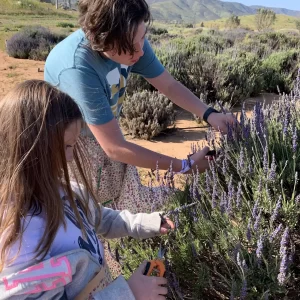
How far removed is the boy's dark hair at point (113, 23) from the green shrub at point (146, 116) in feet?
10.8

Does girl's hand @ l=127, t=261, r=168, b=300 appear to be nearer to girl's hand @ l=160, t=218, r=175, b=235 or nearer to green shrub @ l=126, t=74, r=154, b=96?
girl's hand @ l=160, t=218, r=175, b=235

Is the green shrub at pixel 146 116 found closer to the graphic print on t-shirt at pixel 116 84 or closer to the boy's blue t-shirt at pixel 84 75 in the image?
the graphic print on t-shirt at pixel 116 84

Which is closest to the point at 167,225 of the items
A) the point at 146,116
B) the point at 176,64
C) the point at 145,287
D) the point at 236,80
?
the point at 145,287

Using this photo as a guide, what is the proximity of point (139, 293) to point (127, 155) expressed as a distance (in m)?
0.80

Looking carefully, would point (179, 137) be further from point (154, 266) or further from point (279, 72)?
point (279, 72)

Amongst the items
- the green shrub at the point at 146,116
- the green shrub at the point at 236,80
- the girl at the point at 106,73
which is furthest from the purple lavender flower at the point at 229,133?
the green shrub at the point at 236,80

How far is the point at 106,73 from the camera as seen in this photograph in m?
1.86

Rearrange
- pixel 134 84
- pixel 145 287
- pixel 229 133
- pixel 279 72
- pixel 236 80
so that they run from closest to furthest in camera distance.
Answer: pixel 145 287
pixel 229 133
pixel 134 84
pixel 236 80
pixel 279 72

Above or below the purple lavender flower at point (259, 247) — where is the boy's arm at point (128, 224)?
below

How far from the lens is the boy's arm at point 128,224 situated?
1557 millimetres

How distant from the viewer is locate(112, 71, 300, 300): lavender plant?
1.39m

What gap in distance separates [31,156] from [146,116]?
412 centimetres

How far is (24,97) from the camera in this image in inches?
44.1

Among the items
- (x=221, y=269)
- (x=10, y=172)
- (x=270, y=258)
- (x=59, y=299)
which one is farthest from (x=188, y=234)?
(x=10, y=172)
